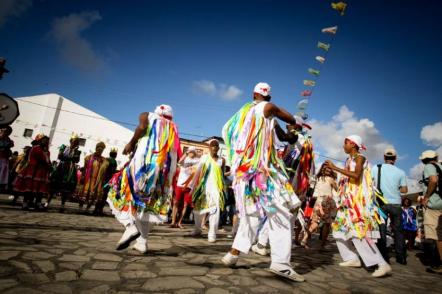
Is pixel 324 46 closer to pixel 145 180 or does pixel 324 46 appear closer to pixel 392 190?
pixel 392 190

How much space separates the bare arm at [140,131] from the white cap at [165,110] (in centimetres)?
23

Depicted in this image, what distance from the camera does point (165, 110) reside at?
12.8 ft

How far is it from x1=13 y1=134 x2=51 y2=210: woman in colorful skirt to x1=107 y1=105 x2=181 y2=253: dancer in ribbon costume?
14.0 ft

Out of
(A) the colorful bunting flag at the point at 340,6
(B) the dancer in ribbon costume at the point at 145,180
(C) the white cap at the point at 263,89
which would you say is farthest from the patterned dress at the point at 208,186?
(A) the colorful bunting flag at the point at 340,6

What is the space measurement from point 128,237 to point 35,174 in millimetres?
4955

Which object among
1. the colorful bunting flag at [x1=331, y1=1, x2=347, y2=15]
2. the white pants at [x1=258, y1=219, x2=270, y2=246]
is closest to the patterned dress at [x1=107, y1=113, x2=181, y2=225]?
the white pants at [x1=258, y1=219, x2=270, y2=246]

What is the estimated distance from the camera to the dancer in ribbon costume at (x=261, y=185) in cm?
292

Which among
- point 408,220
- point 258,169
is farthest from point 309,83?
point 258,169

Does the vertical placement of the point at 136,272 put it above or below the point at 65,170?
below

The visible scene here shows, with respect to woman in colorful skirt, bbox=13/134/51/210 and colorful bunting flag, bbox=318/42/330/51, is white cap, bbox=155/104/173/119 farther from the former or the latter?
colorful bunting flag, bbox=318/42/330/51

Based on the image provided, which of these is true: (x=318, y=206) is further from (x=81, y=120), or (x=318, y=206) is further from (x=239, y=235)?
(x=81, y=120)

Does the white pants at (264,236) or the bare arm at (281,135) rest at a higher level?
the bare arm at (281,135)

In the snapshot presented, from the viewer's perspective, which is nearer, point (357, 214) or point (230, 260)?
point (230, 260)

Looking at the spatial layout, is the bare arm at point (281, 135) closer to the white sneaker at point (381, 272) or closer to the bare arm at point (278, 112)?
the bare arm at point (278, 112)
